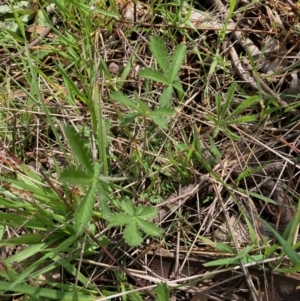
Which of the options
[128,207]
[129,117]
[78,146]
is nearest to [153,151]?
[129,117]

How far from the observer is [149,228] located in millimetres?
1458

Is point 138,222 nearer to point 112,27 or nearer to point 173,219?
point 173,219

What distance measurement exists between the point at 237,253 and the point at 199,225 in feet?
0.64

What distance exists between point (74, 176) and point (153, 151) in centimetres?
57

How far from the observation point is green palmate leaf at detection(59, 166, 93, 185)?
124cm

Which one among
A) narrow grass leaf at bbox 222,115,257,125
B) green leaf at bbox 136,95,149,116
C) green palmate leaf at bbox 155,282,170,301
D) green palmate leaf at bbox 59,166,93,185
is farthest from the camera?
narrow grass leaf at bbox 222,115,257,125

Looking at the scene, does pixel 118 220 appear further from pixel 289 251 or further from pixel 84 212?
pixel 289 251

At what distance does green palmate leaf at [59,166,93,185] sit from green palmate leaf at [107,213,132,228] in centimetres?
19

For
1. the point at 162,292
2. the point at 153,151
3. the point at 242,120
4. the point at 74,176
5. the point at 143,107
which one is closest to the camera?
the point at 74,176

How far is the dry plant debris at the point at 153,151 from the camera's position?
1.55m

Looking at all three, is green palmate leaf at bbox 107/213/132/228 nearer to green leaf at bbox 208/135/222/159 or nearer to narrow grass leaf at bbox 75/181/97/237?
narrow grass leaf at bbox 75/181/97/237

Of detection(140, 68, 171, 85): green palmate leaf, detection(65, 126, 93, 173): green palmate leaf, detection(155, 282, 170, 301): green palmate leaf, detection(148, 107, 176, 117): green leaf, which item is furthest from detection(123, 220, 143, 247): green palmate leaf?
detection(140, 68, 171, 85): green palmate leaf

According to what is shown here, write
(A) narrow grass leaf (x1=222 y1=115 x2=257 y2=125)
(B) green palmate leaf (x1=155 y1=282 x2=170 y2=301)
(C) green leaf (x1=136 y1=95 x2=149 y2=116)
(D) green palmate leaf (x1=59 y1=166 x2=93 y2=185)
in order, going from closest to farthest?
(D) green palmate leaf (x1=59 y1=166 x2=93 y2=185), (B) green palmate leaf (x1=155 y1=282 x2=170 y2=301), (C) green leaf (x1=136 y1=95 x2=149 y2=116), (A) narrow grass leaf (x1=222 y1=115 x2=257 y2=125)

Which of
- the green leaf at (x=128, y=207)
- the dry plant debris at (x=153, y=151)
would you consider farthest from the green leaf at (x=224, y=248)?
the green leaf at (x=128, y=207)
